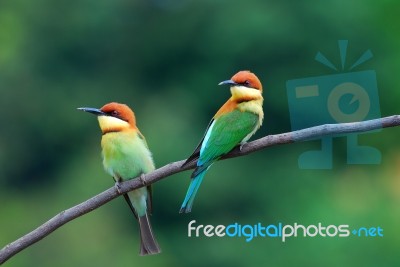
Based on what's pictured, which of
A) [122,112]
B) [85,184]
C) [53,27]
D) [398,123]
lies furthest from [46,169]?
[398,123]

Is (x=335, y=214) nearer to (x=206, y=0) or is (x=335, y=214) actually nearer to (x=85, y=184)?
(x=85, y=184)

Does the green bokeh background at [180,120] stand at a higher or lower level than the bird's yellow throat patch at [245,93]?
lower

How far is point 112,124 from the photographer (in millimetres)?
1822

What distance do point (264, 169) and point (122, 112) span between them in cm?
409

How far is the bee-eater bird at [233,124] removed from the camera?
1670 millimetres

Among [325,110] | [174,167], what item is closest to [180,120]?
[325,110]

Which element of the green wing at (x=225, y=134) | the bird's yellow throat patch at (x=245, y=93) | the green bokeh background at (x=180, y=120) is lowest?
the green bokeh background at (x=180, y=120)

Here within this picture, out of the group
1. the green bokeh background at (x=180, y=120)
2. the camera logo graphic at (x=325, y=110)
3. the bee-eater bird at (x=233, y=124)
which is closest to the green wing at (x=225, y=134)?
the bee-eater bird at (x=233, y=124)

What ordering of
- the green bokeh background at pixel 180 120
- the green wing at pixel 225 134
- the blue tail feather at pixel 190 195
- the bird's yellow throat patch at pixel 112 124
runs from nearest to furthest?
the blue tail feather at pixel 190 195 < the green wing at pixel 225 134 < the bird's yellow throat patch at pixel 112 124 < the green bokeh background at pixel 180 120

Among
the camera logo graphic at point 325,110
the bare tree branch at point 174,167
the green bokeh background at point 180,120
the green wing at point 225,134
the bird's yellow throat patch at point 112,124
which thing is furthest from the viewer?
the green bokeh background at point 180,120

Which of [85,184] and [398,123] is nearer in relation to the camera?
[398,123]

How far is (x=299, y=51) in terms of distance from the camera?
6242mm

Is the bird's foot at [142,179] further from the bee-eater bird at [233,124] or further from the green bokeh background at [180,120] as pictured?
the green bokeh background at [180,120]

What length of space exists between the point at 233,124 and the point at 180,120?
3.66 m
